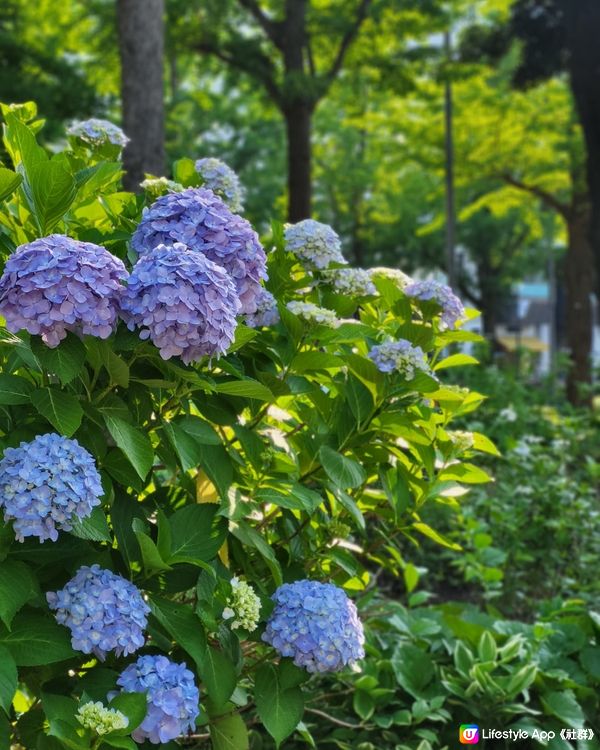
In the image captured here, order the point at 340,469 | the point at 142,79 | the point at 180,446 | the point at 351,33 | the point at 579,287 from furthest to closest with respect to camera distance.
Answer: the point at 579,287
the point at 351,33
the point at 142,79
the point at 340,469
the point at 180,446

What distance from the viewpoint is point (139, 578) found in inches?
72.9

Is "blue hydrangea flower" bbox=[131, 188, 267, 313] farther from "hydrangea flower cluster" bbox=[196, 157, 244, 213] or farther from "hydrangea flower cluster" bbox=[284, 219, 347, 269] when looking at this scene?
"hydrangea flower cluster" bbox=[196, 157, 244, 213]

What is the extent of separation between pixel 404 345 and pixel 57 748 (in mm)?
1177

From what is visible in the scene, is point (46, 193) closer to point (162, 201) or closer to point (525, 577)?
point (162, 201)

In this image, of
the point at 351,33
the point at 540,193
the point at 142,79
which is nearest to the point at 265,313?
the point at 142,79

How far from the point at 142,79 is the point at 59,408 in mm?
7149

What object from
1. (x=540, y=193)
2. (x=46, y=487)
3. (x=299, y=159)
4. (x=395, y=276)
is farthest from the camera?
(x=540, y=193)

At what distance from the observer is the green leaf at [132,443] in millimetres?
1623

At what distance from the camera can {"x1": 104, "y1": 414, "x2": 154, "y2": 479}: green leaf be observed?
162 centimetres

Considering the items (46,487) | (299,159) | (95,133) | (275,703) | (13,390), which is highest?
(95,133)

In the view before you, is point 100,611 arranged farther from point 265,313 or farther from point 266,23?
point 266,23

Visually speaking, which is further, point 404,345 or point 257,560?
point 257,560

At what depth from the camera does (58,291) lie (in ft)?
4.94

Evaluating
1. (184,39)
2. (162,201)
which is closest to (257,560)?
(162,201)
